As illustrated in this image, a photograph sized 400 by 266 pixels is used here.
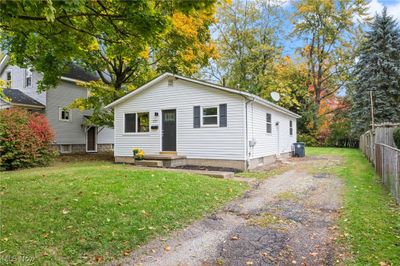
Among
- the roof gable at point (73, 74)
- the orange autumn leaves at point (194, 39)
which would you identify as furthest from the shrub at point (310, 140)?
the roof gable at point (73, 74)

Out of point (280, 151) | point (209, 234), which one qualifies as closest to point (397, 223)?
point (209, 234)

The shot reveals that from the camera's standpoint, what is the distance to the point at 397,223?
180 inches

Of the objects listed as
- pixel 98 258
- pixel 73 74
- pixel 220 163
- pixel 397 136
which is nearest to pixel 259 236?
pixel 98 258

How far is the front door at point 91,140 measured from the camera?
2180 centimetres

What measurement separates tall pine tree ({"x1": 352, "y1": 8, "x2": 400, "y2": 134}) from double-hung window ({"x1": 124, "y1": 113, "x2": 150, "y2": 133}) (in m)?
18.4

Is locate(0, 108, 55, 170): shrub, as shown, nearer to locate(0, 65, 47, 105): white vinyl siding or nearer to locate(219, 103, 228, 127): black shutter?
locate(0, 65, 47, 105): white vinyl siding

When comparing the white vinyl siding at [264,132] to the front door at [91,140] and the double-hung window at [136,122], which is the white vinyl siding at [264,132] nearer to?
the double-hung window at [136,122]

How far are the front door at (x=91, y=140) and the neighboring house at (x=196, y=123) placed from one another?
8591mm

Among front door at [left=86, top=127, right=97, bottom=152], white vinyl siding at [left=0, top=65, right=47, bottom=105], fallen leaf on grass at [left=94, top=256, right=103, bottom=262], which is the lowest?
fallen leaf on grass at [left=94, top=256, right=103, bottom=262]

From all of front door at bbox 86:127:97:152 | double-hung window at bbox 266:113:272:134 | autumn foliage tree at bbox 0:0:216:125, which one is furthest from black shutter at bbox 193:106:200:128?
front door at bbox 86:127:97:152

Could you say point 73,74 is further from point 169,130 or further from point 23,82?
point 169,130

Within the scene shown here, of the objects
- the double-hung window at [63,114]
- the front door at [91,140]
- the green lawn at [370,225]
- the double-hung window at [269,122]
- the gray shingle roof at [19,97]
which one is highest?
the gray shingle roof at [19,97]

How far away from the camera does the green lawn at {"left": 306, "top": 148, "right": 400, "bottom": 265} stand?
11.6 ft

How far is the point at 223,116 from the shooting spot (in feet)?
37.9
